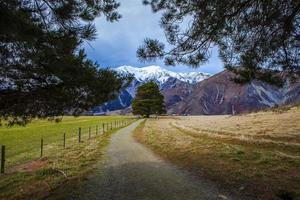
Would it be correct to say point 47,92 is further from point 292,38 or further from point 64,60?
point 292,38

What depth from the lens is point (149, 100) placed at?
265 ft

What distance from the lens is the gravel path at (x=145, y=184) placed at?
24.3 feet

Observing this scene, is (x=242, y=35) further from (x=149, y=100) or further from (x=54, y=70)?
(x=149, y=100)

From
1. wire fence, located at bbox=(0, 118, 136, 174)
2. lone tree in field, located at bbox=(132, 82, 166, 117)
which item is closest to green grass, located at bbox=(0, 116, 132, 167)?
wire fence, located at bbox=(0, 118, 136, 174)

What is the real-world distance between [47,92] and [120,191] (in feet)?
10.5

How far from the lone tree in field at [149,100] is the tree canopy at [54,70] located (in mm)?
71046

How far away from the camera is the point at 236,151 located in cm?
1380

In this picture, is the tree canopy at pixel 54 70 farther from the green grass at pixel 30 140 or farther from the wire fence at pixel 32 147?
the wire fence at pixel 32 147

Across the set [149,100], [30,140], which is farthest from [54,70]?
[149,100]

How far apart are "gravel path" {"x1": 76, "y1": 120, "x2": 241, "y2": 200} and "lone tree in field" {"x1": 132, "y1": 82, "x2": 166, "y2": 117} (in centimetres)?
6886

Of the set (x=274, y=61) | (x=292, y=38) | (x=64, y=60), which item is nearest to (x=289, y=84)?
(x=274, y=61)

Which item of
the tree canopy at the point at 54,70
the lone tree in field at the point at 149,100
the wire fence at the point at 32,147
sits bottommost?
the wire fence at the point at 32,147

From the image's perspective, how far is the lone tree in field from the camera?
8106 cm

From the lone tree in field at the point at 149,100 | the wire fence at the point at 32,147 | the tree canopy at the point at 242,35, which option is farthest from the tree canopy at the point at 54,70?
the lone tree in field at the point at 149,100
